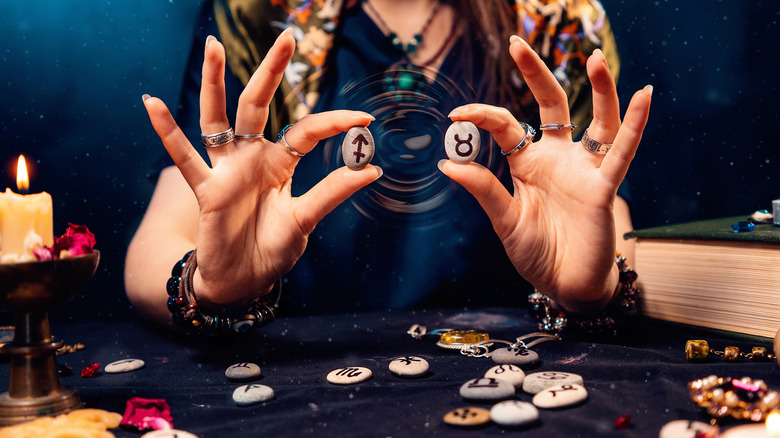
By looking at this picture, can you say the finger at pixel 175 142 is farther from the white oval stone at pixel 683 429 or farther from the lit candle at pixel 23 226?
the white oval stone at pixel 683 429

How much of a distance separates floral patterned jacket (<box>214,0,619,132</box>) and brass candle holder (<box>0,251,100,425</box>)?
896 millimetres

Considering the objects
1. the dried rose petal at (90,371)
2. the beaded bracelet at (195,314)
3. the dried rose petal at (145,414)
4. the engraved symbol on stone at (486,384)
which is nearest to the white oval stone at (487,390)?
the engraved symbol on stone at (486,384)

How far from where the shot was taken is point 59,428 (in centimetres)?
71

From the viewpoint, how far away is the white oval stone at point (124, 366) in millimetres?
1006

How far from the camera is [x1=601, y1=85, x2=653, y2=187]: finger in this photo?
0.91 m

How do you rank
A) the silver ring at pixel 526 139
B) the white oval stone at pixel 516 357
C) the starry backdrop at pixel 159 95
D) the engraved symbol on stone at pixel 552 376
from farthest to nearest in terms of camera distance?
the starry backdrop at pixel 159 95 → the silver ring at pixel 526 139 → the white oval stone at pixel 516 357 → the engraved symbol on stone at pixel 552 376

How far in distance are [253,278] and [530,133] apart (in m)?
0.52

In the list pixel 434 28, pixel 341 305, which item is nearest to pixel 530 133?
pixel 434 28

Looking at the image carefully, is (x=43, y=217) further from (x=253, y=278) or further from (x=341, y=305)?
(x=341, y=305)

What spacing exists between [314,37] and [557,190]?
0.83m

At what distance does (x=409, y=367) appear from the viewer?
90 cm

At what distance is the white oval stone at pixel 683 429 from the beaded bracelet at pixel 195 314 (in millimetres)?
684

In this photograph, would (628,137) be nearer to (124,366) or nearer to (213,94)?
(213,94)

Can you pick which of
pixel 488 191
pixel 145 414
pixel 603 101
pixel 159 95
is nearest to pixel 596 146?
pixel 603 101
